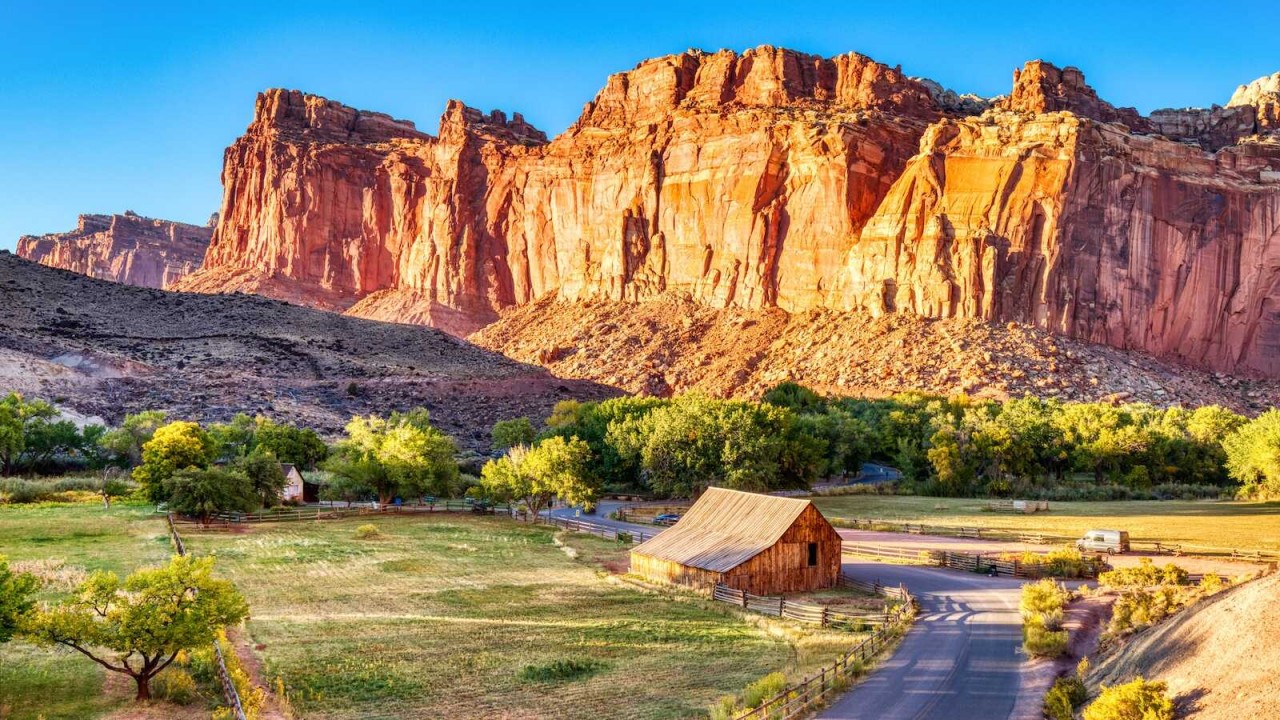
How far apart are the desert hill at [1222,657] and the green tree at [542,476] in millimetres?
40265

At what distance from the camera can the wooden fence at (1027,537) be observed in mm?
41406

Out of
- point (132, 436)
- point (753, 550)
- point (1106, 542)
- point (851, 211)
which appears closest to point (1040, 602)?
point (753, 550)

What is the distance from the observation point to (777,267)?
133250 mm

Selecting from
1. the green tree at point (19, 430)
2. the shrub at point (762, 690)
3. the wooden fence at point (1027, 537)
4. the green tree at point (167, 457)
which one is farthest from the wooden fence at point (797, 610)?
the green tree at point (19, 430)

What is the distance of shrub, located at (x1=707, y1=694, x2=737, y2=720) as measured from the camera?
65.0ft

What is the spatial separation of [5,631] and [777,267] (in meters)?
117

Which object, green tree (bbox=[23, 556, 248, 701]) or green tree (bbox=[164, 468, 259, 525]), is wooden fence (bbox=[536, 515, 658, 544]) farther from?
green tree (bbox=[23, 556, 248, 701])

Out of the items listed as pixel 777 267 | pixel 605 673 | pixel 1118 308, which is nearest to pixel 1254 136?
pixel 1118 308

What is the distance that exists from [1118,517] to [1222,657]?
46.5m

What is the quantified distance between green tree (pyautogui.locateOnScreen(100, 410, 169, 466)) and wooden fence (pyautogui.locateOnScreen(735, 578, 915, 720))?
2191 inches

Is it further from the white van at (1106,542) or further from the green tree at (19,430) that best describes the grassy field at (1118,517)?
the green tree at (19,430)

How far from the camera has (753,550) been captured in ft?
118

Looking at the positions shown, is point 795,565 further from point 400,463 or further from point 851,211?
point 851,211

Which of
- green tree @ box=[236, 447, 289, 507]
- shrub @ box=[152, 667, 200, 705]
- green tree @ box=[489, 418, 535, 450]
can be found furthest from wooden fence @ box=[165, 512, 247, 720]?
green tree @ box=[489, 418, 535, 450]
